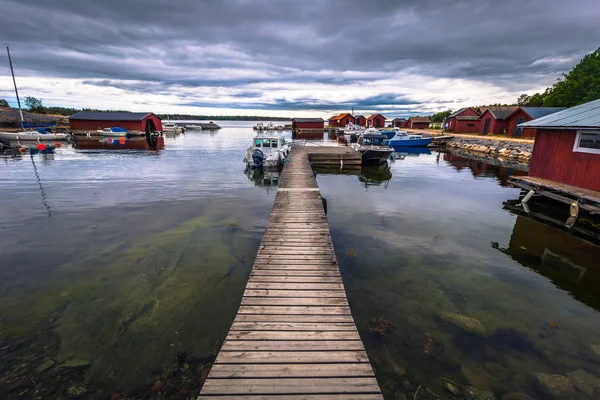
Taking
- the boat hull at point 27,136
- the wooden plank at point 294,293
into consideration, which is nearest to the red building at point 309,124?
the boat hull at point 27,136

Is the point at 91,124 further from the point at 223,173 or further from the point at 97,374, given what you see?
the point at 97,374

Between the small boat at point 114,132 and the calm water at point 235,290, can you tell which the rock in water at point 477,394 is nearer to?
the calm water at point 235,290

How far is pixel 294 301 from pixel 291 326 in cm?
82

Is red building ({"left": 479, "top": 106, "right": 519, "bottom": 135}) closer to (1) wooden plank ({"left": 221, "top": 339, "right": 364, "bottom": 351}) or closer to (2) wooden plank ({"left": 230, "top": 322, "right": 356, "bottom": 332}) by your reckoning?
(2) wooden plank ({"left": 230, "top": 322, "right": 356, "bottom": 332})

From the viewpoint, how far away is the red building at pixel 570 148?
13586mm

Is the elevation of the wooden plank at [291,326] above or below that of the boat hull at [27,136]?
below

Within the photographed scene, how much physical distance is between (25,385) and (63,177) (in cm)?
2407

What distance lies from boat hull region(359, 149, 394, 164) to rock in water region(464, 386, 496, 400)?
27044 mm

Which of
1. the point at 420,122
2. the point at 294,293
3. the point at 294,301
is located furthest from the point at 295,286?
the point at 420,122

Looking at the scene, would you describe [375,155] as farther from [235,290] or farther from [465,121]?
[465,121]

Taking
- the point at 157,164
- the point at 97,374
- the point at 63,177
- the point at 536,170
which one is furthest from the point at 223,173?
the point at 536,170

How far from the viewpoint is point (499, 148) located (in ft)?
137

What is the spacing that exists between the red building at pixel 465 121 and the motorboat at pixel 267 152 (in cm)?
5966

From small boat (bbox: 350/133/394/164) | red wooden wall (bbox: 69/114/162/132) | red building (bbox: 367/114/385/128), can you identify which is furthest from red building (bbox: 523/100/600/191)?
red building (bbox: 367/114/385/128)
